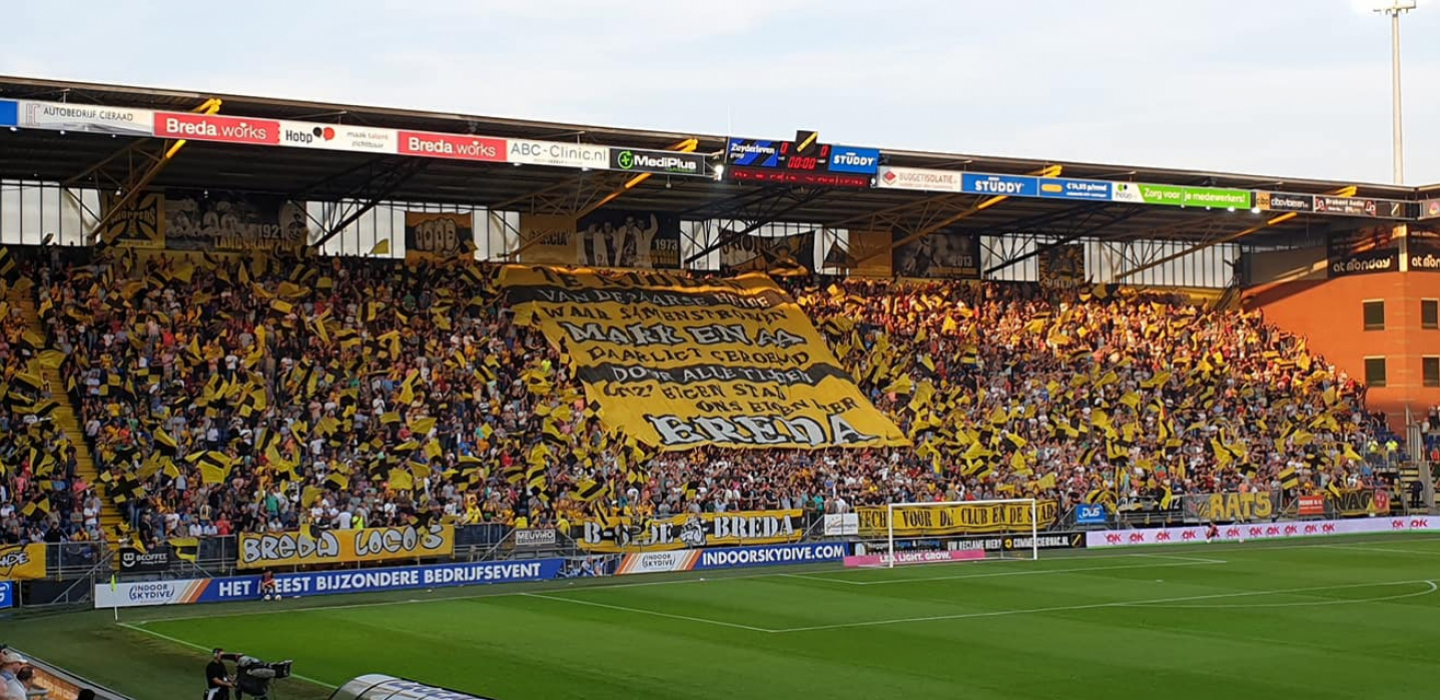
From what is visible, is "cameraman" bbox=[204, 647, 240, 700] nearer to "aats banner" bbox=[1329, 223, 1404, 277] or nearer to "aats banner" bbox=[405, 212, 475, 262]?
"aats banner" bbox=[405, 212, 475, 262]

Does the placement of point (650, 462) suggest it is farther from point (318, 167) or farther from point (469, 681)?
point (469, 681)

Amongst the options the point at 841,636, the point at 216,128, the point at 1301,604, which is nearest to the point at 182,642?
the point at 841,636

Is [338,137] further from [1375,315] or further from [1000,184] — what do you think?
[1375,315]

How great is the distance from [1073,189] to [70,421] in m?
31.2

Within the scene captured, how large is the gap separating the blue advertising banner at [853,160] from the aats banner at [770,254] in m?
10.5

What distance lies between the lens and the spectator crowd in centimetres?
4103

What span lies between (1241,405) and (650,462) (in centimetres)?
2416

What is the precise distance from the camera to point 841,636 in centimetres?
2958

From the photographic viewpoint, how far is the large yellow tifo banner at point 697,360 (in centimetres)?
5153

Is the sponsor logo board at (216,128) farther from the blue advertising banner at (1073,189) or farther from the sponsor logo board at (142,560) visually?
the blue advertising banner at (1073,189)

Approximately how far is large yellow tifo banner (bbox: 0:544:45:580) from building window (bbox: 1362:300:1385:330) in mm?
49530

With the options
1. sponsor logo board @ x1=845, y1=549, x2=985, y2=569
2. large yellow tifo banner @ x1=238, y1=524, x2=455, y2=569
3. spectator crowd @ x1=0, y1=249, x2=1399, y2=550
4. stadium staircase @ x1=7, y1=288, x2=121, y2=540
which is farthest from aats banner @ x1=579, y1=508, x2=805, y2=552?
stadium staircase @ x1=7, y1=288, x2=121, y2=540

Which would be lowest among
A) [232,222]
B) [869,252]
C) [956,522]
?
[956,522]

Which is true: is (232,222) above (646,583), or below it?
above
